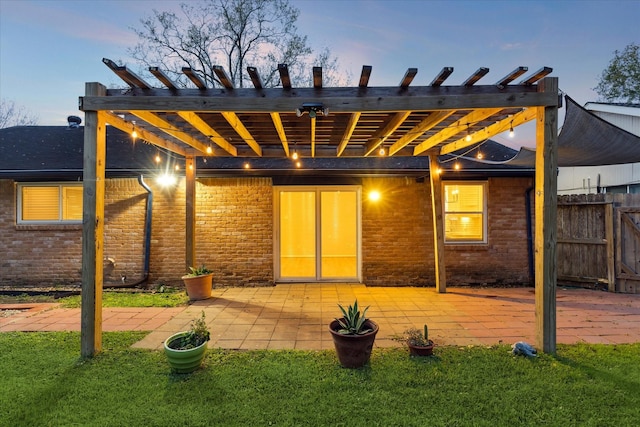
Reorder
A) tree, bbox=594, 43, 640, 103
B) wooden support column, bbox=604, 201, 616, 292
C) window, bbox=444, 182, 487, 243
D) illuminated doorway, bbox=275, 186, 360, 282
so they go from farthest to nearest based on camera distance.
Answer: tree, bbox=594, 43, 640, 103
illuminated doorway, bbox=275, 186, 360, 282
window, bbox=444, 182, 487, 243
wooden support column, bbox=604, 201, 616, 292

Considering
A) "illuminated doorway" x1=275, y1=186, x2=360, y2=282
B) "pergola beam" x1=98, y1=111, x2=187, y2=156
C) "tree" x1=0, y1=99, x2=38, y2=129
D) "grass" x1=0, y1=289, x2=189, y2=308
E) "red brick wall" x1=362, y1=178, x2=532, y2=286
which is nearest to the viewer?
"pergola beam" x1=98, y1=111, x2=187, y2=156

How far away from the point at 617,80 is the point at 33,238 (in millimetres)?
24844

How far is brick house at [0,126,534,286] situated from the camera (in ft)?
22.5

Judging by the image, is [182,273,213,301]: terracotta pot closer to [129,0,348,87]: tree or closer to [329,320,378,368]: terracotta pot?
[329,320,378,368]: terracotta pot

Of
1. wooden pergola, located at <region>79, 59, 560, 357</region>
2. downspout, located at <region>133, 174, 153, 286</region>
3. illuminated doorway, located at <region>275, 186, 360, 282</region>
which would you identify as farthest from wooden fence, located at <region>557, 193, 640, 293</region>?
downspout, located at <region>133, 174, 153, 286</region>

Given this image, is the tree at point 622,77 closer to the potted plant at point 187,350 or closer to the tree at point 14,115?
the potted plant at point 187,350

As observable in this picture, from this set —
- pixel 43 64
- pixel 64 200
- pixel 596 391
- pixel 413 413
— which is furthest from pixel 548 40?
pixel 43 64

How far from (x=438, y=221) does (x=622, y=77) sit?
18005mm

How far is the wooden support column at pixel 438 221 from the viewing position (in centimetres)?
635

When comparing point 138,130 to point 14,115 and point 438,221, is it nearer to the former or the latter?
point 438,221

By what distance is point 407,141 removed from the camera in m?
5.42

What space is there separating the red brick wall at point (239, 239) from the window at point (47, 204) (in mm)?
212

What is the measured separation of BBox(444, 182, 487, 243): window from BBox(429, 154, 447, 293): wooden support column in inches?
33.2

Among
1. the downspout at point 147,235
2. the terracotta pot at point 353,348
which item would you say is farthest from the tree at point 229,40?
the terracotta pot at point 353,348
